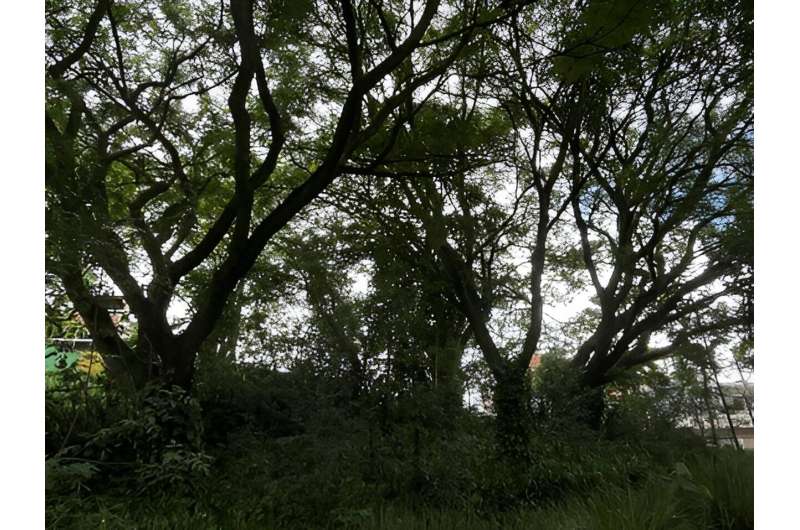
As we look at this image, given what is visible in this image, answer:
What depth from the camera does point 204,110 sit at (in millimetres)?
4461

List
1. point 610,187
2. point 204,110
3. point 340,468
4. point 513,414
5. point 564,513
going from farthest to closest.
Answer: point 610,187, point 204,110, point 513,414, point 340,468, point 564,513

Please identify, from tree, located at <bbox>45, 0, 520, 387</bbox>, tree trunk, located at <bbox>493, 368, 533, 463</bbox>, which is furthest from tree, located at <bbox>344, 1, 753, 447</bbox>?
tree, located at <bbox>45, 0, 520, 387</bbox>

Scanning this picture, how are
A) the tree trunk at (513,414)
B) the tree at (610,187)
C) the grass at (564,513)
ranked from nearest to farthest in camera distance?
the grass at (564,513) < the tree at (610,187) < the tree trunk at (513,414)

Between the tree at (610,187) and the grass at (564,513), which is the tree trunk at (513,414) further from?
the grass at (564,513)

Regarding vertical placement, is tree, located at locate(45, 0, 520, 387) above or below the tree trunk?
above

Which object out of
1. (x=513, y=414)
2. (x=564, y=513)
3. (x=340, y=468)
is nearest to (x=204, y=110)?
(x=340, y=468)

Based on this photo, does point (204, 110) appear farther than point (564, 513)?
Yes

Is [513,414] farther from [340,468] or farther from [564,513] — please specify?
[340,468]

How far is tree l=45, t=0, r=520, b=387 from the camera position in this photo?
344 cm

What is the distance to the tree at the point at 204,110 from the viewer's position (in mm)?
3439

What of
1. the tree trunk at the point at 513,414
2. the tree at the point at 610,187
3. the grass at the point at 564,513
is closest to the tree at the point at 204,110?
the tree at the point at 610,187

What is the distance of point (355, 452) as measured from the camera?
11.6 ft

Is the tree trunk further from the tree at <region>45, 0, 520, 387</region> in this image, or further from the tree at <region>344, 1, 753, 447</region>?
the tree at <region>45, 0, 520, 387</region>
